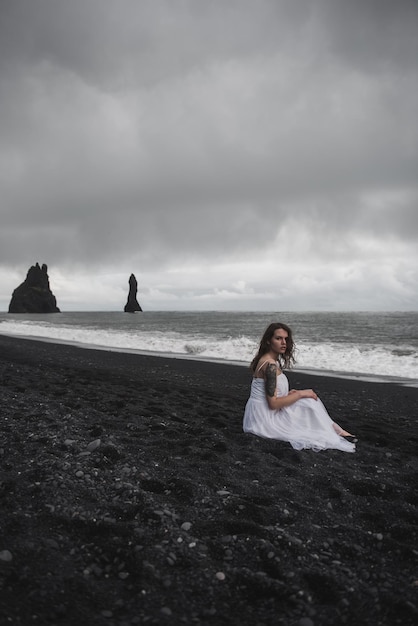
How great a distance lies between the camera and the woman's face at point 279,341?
6613mm

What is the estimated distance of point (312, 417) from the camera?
6598 mm

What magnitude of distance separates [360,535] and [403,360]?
17176 millimetres

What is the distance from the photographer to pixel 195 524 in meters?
3.85

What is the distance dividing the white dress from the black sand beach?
0.22 m

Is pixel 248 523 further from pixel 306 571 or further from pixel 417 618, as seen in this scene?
pixel 417 618

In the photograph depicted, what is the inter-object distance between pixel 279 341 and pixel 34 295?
16669cm

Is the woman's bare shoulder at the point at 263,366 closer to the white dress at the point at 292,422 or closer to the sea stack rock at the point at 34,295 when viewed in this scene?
the white dress at the point at 292,422

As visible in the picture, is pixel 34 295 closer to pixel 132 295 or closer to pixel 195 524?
pixel 132 295

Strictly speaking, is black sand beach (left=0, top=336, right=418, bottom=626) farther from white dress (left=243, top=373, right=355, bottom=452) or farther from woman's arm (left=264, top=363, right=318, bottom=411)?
woman's arm (left=264, top=363, right=318, bottom=411)

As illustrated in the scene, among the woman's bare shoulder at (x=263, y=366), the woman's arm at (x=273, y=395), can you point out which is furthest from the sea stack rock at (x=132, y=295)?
the woman's arm at (x=273, y=395)

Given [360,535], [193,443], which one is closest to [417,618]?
[360,535]

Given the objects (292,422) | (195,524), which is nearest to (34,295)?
(292,422)

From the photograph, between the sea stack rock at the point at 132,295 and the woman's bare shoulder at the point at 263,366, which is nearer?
the woman's bare shoulder at the point at 263,366

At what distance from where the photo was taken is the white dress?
6.34 metres
